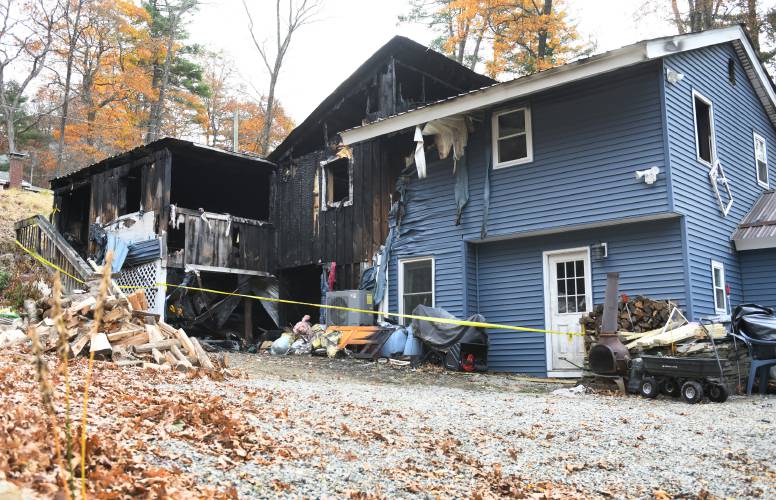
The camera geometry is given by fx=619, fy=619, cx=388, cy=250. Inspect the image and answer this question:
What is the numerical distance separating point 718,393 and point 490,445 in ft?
14.6

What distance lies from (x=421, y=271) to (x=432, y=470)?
8.89m

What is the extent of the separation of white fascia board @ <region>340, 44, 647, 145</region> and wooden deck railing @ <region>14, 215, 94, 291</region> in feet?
20.4

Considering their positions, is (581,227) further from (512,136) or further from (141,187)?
(141,187)

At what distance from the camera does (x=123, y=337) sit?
8.88 m

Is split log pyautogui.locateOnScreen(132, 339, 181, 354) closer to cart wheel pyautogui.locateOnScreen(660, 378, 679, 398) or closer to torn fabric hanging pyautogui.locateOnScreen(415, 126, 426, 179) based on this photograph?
torn fabric hanging pyautogui.locateOnScreen(415, 126, 426, 179)

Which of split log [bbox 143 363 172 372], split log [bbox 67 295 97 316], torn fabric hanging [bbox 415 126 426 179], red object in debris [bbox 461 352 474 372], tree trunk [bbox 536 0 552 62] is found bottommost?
red object in debris [bbox 461 352 474 372]

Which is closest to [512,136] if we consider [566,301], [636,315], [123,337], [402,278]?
[566,301]

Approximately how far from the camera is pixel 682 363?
8.20 meters

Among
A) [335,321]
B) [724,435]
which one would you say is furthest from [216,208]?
[724,435]

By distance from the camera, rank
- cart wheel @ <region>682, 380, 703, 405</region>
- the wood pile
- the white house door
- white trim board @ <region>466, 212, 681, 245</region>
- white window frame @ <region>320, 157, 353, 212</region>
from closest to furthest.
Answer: cart wheel @ <region>682, 380, 703, 405</region>, the wood pile, white trim board @ <region>466, 212, 681, 245</region>, the white house door, white window frame @ <region>320, 157, 353, 212</region>

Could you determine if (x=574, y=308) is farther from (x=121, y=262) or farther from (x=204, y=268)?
(x=121, y=262)

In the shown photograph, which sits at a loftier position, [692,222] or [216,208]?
[216,208]

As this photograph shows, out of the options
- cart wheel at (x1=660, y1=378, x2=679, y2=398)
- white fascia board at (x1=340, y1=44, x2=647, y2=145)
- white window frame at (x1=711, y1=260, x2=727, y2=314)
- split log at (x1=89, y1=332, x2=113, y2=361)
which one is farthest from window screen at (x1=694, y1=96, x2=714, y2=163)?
split log at (x1=89, y1=332, x2=113, y2=361)

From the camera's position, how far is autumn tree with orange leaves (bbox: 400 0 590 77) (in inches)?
866
